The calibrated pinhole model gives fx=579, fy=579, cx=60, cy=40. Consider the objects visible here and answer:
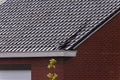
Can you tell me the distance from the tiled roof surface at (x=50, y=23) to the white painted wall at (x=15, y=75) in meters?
0.78

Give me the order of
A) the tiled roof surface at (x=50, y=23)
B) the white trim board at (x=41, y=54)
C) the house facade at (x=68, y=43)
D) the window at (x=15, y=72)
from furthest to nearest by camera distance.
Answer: the window at (x=15, y=72), the tiled roof surface at (x=50, y=23), the house facade at (x=68, y=43), the white trim board at (x=41, y=54)

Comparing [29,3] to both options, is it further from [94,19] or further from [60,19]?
[94,19]

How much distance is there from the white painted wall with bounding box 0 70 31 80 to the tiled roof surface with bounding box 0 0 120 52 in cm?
78

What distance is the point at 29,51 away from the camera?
17219 millimetres

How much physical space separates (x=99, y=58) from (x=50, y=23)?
7.49 feet

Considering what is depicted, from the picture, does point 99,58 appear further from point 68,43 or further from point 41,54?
point 41,54

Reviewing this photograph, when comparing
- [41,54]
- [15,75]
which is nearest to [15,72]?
[15,75]

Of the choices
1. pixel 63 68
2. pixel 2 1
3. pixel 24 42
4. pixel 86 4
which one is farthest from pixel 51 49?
pixel 2 1

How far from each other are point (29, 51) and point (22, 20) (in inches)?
122

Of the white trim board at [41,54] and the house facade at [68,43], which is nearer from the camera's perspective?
the white trim board at [41,54]

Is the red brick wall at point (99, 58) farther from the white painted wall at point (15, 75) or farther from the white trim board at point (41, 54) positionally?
the white painted wall at point (15, 75)

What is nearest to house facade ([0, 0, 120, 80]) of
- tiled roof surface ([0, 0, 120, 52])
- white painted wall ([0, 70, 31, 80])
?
tiled roof surface ([0, 0, 120, 52])

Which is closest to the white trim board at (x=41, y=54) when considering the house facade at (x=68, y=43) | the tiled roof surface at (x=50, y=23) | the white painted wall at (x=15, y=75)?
the house facade at (x=68, y=43)

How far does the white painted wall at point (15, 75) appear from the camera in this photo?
18031 mm
